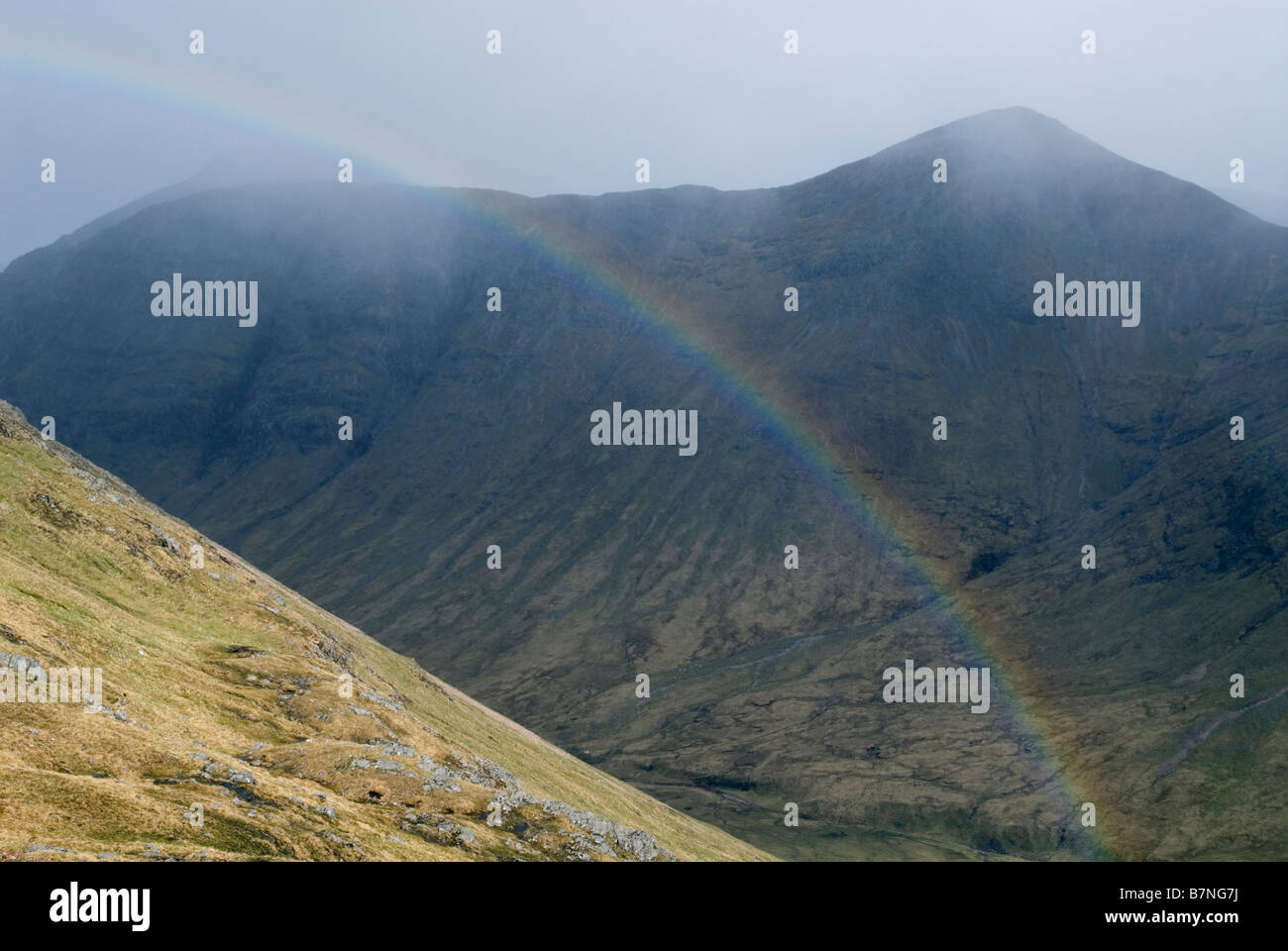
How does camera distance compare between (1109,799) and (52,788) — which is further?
(1109,799)

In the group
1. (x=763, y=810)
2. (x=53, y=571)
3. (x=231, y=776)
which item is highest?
(x=53, y=571)

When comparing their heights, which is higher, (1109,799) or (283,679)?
(283,679)

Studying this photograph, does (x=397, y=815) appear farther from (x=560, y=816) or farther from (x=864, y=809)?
(x=864, y=809)
